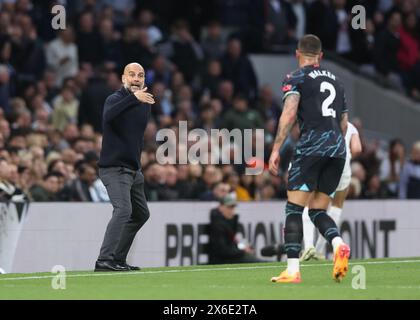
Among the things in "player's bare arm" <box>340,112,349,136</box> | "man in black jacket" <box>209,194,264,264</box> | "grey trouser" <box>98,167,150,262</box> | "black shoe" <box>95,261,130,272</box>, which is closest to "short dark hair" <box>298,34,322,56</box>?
"player's bare arm" <box>340,112,349,136</box>

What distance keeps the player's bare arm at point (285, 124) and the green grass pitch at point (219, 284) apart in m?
1.07

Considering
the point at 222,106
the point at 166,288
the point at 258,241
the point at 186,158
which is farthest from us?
the point at 222,106

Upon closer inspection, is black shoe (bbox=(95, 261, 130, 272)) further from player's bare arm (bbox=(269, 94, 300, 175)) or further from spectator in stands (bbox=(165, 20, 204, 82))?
spectator in stands (bbox=(165, 20, 204, 82))

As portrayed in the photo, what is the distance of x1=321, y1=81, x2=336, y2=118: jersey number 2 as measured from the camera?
12.7 meters

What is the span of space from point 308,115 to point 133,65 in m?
2.14

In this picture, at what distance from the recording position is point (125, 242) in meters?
14.2

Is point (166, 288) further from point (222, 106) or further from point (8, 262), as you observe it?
point (222, 106)

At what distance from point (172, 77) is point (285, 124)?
1185cm

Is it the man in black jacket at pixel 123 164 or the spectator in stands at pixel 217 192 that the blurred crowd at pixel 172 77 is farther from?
the man in black jacket at pixel 123 164

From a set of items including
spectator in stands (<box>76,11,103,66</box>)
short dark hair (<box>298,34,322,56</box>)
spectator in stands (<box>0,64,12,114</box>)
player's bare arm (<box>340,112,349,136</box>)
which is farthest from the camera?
spectator in stands (<box>76,11,103,66</box>)

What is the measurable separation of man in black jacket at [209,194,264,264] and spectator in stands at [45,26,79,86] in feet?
17.0

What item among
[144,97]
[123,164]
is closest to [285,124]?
[144,97]

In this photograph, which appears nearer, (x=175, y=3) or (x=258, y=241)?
(x=258, y=241)
